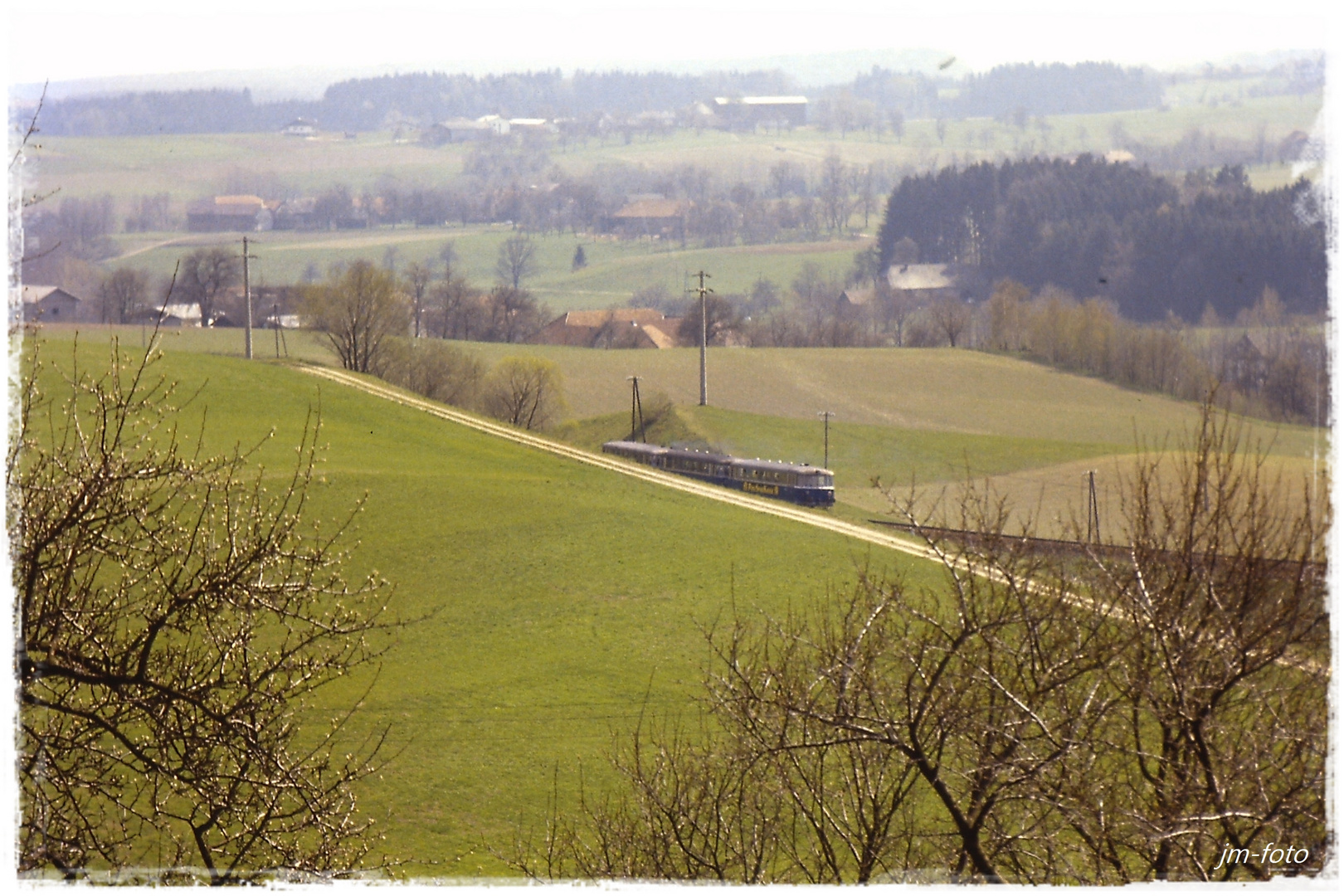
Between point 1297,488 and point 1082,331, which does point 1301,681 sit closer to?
point 1297,488

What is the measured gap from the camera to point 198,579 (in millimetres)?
7129

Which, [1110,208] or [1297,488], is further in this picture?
[1110,208]

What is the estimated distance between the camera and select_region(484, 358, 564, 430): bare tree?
63250mm

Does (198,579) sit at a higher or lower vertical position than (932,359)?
higher

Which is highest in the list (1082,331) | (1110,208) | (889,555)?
(1110,208)

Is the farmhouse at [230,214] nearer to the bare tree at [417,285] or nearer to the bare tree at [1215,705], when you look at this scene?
the bare tree at [417,285]

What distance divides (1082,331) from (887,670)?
59.8m

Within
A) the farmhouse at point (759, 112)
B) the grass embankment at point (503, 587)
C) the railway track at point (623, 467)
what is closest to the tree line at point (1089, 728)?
the grass embankment at point (503, 587)

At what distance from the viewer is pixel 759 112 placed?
286 ft

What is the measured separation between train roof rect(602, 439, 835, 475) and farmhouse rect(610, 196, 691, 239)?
141ft

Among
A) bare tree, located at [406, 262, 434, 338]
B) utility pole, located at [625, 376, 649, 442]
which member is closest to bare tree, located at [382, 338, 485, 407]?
bare tree, located at [406, 262, 434, 338]

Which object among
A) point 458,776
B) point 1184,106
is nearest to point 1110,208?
point 1184,106

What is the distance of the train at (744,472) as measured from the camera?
4553 centimetres

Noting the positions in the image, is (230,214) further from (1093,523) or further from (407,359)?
(1093,523)
